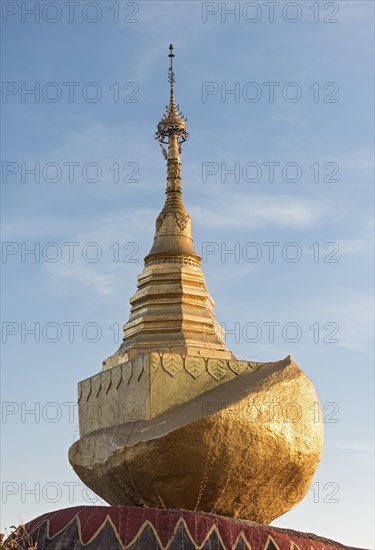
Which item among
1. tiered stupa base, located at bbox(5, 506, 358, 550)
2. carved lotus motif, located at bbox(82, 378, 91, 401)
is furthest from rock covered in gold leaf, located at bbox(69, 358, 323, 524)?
tiered stupa base, located at bbox(5, 506, 358, 550)

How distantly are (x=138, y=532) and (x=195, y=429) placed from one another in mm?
2738

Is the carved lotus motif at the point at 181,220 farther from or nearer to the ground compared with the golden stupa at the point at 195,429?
farther from the ground

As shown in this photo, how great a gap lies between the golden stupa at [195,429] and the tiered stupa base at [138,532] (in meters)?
1.74

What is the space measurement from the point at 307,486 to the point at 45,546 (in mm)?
6394

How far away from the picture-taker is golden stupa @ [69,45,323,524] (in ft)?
68.4

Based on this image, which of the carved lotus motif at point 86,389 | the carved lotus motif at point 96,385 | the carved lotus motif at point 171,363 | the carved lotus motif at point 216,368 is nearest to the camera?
the carved lotus motif at point 171,363

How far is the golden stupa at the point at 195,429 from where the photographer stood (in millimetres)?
20844

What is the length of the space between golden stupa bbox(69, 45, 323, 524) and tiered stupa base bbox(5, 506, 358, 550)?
1.74m

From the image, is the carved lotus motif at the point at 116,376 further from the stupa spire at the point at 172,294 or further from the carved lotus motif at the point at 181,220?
the carved lotus motif at the point at 181,220

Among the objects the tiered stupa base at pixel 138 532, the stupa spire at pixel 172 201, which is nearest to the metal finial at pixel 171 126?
the stupa spire at pixel 172 201

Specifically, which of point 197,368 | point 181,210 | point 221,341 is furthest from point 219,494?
point 181,210

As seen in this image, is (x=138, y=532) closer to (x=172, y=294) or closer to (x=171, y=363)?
(x=171, y=363)

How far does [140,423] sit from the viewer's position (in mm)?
21500

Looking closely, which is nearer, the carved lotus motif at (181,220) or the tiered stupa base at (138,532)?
the tiered stupa base at (138,532)
